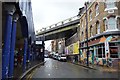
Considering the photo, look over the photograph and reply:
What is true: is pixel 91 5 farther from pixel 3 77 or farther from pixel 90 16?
pixel 3 77

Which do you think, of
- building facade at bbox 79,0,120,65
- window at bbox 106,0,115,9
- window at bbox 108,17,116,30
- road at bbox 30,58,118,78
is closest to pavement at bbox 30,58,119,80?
road at bbox 30,58,118,78

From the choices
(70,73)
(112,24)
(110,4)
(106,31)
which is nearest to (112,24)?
(112,24)

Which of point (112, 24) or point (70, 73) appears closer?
point (70, 73)

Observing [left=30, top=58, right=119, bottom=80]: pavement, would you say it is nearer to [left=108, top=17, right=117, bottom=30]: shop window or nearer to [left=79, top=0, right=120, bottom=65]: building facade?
[left=79, top=0, right=120, bottom=65]: building facade

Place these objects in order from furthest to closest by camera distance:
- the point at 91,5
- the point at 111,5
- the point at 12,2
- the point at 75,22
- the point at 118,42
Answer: the point at 75,22 → the point at 91,5 → the point at 111,5 → the point at 118,42 → the point at 12,2

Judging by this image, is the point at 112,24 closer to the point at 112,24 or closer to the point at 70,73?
the point at 112,24

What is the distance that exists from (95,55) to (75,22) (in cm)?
2094

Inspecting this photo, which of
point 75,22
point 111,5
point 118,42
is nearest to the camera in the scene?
point 118,42

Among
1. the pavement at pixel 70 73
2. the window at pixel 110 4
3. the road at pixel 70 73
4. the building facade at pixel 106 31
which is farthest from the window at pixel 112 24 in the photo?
the pavement at pixel 70 73

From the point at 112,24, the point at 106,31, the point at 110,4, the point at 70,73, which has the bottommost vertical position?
the point at 70,73

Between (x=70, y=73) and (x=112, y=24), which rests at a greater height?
(x=112, y=24)

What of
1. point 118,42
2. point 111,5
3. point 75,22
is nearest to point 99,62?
point 118,42

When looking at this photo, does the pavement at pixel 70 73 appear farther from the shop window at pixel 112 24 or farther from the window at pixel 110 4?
the window at pixel 110 4

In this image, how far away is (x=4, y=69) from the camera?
40.7 feet
